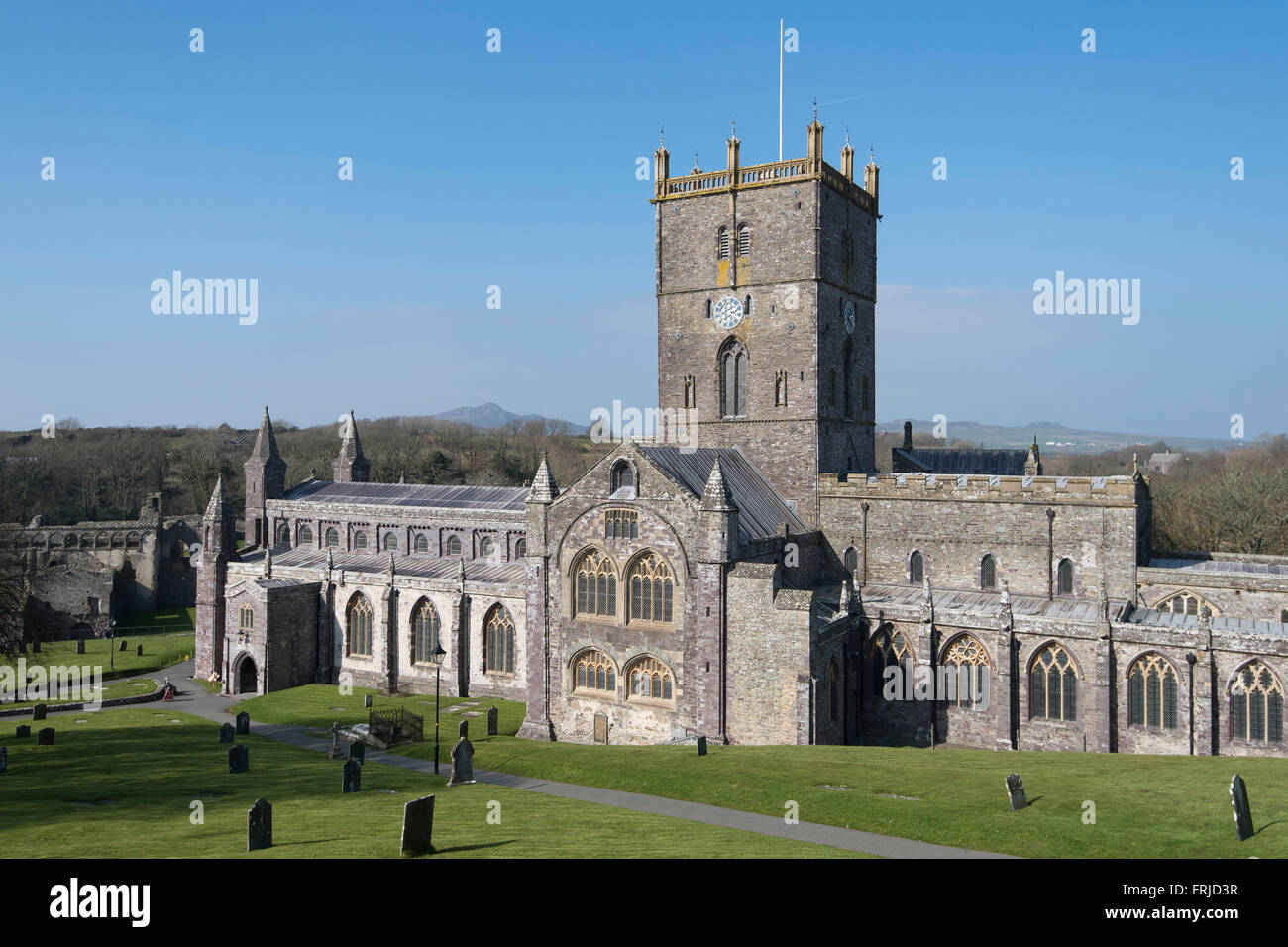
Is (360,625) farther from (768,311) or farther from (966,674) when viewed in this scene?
(966,674)

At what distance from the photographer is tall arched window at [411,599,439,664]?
46188mm

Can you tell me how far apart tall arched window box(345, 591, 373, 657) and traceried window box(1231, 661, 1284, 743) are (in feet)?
128

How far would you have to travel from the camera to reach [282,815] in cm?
2277

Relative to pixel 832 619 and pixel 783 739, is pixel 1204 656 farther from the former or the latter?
pixel 783 739

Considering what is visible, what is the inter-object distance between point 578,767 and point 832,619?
11139mm

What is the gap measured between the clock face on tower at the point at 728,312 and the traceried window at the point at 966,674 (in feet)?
Result: 57.4

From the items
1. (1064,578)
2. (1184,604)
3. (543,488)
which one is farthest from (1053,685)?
(543,488)

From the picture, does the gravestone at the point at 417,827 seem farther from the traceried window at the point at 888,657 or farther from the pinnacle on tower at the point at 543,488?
the traceried window at the point at 888,657

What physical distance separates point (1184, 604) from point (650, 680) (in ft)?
73.4

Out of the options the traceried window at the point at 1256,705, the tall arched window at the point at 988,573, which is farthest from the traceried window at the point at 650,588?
the traceried window at the point at 1256,705

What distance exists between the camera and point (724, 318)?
4206cm

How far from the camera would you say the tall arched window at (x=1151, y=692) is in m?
30.6
